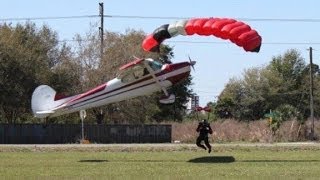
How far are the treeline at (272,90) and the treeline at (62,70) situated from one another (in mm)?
44454

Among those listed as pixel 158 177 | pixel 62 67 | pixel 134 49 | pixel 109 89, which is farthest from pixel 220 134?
pixel 158 177

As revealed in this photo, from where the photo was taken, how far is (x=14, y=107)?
203 feet

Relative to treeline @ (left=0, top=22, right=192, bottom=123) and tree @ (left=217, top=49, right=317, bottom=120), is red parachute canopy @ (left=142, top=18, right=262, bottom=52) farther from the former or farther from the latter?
tree @ (left=217, top=49, right=317, bottom=120)

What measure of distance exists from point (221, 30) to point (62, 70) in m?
39.2

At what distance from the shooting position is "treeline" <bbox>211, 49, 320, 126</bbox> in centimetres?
11319

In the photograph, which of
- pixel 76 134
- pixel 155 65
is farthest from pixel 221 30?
pixel 76 134

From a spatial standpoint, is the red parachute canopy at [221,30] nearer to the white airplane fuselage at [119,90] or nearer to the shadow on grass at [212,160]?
the white airplane fuselage at [119,90]

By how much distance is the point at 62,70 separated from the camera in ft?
213

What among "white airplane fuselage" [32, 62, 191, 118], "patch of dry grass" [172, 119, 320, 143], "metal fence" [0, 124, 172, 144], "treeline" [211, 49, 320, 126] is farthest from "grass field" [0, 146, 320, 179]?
"treeline" [211, 49, 320, 126]

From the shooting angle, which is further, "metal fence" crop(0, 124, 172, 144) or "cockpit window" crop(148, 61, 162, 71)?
"metal fence" crop(0, 124, 172, 144)

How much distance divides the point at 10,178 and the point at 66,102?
474 inches

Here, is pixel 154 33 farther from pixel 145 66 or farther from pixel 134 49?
pixel 134 49

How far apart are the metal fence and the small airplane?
21641 mm

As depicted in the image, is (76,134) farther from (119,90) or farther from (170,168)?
(170,168)
